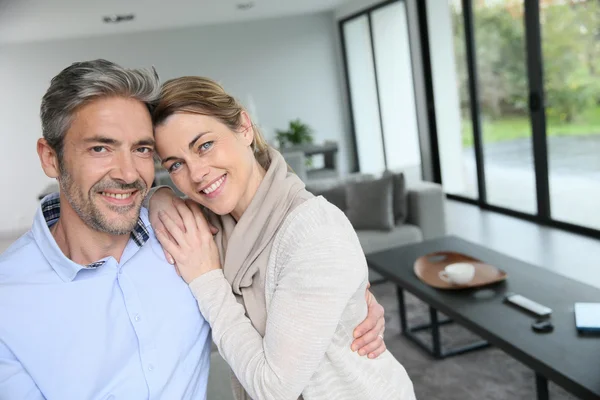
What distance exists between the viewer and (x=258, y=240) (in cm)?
119

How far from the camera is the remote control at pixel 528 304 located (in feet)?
7.03

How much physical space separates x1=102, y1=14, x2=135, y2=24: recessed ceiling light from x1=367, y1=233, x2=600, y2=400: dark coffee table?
5.11m

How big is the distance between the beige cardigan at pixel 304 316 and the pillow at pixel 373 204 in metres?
2.70

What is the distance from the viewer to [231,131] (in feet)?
4.05

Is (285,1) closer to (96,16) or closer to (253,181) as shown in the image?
(96,16)

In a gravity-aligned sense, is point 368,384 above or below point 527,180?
above

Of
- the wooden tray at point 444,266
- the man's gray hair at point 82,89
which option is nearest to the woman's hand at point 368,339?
the man's gray hair at point 82,89

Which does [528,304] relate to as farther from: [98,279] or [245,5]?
[245,5]

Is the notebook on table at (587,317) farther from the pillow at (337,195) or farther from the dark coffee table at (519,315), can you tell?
the pillow at (337,195)

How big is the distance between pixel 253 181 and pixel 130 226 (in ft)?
0.92

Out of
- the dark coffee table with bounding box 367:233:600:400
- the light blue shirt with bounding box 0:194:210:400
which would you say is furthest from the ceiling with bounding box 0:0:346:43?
the light blue shirt with bounding box 0:194:210:400

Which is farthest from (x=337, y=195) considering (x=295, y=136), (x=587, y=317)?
(x=295, y=136)

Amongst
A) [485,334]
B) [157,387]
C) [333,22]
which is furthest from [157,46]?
[157,387]

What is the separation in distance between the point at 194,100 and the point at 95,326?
1.57 feet
